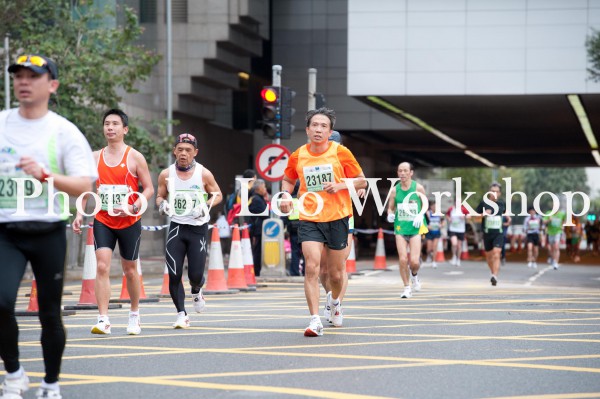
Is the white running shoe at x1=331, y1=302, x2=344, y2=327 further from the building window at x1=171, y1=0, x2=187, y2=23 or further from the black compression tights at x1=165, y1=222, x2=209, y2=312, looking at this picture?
the building window at x1=171, y1=0, x2=187, y2=23

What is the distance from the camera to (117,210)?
11141mm

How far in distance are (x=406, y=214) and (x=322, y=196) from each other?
6421 millimetres

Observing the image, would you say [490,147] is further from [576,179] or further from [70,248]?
[576,179]

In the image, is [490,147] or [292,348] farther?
[490,147]

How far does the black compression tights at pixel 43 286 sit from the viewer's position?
690 centimetres

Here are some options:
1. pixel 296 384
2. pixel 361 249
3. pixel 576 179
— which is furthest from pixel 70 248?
pixel 576 179

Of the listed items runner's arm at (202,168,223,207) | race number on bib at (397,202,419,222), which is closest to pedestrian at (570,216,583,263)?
race number on bib at (397,202,419,222)

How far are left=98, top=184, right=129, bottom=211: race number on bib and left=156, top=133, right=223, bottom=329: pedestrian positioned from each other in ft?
2.50

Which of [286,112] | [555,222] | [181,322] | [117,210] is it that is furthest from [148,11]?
[117,210]

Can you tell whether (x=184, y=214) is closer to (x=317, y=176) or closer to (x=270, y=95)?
(x=317, y=176)

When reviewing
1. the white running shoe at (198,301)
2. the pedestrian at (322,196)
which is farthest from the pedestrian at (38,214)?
the white running shoe at (198,301)

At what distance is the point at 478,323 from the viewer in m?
12.6

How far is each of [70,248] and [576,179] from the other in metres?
144

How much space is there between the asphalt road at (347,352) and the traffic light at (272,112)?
264 inches
